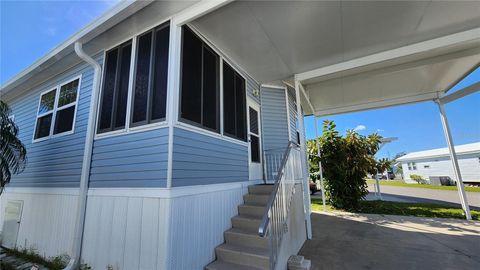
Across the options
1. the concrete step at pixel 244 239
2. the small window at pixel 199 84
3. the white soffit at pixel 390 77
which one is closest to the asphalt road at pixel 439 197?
the white soffit at pixel 390 77

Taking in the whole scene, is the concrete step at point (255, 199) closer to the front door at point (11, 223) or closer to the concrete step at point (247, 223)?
the concrete step at point (247, 223)

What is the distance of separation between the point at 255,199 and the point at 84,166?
3.11 metres

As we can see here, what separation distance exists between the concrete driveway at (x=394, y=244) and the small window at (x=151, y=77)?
342 cm

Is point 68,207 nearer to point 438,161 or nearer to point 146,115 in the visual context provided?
point 146,115

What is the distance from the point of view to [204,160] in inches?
125

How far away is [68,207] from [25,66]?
11.3ft

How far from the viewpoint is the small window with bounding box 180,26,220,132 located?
3091mm

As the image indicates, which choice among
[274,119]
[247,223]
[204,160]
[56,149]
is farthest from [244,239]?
[56,149]

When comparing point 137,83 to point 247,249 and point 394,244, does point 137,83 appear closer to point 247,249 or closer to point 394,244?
point 247,249

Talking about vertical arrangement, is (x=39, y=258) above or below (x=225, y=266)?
below

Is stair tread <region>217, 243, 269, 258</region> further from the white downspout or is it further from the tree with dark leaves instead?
the tree with dark leaves

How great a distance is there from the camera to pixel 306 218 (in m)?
4.67

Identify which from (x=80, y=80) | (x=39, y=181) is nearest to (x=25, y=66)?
(x=80, y=80)

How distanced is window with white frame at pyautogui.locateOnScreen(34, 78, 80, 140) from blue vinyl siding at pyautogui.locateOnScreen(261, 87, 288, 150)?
14.4 ft
